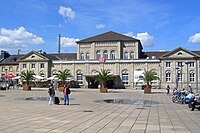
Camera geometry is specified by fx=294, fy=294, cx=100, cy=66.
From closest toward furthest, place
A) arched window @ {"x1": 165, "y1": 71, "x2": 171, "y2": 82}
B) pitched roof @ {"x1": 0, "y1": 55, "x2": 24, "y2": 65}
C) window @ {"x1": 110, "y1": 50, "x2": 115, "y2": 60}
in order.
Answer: arched window @ {"x1": 165, "y1": 71, "x2": 171, "y2": 82} → window @ {"x1": 110, "y1": 50, "x2": 115, "y2": 60} → pitched roof @ {"x1": 0, "y1": 55, "x2": 24, "y2": 65}

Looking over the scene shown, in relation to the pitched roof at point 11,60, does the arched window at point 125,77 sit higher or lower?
lower

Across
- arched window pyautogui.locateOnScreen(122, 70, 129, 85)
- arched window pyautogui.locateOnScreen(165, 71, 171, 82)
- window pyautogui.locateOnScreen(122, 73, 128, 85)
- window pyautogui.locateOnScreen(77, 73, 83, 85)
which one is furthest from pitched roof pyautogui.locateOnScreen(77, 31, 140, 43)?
arched window pyautogui.locateOnScreen(165, 71, 171, 82)

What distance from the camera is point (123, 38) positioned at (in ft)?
252

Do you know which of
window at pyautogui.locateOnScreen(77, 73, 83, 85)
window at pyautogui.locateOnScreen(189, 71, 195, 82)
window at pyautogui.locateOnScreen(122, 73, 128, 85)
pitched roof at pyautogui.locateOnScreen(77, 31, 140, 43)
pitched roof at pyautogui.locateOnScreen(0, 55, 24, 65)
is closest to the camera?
window at pyautogui.locateOnScreen(189, 71, 195, 82)

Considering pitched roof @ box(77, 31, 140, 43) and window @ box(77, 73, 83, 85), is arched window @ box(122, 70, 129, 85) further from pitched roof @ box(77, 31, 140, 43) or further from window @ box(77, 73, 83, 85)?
window @ box(77, 73, 83, 85)

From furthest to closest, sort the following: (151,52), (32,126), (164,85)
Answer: (151,52) → (164,85) → (32,126)

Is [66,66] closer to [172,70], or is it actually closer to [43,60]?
[43,60]

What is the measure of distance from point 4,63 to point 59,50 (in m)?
19.6

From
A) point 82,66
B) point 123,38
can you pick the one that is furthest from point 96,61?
point 123,38

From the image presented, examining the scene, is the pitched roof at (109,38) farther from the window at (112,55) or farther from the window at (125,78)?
the window at (125,78)

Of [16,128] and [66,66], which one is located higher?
[66,66]

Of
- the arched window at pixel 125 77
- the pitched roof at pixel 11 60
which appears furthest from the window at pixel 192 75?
the pitched roof at pixel 11 60

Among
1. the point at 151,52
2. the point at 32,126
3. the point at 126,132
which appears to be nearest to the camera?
the point at 126,132

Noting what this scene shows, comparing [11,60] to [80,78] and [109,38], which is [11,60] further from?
[109,38]
